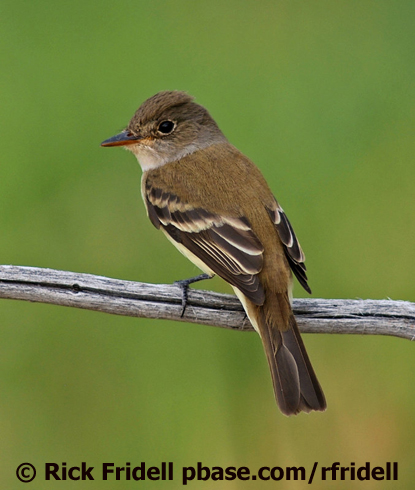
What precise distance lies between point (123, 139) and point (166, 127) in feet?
1.24

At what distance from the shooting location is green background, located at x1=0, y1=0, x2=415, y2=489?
5625mm

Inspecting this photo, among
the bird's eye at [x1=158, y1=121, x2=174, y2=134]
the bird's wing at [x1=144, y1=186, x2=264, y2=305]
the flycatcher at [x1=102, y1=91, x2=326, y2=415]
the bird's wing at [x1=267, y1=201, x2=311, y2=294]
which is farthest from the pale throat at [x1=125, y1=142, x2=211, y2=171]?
the bird's wing at [x1=267, y1=201, x2=311, y2=294]

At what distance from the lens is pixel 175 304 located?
16.0 ft

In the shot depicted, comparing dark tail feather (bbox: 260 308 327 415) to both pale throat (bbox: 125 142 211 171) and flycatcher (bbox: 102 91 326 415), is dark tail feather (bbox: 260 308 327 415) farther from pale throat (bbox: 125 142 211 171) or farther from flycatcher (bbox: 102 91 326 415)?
pale throat (bbox: 125 142 211 171)

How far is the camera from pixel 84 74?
763 centimetres

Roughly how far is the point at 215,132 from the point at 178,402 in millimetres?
2043

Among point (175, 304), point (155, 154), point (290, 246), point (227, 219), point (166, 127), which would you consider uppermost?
point (166, 127)

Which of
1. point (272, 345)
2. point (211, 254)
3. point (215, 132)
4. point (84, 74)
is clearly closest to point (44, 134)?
point (84, 74)

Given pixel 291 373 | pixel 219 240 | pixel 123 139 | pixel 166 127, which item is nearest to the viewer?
pixel 291 373

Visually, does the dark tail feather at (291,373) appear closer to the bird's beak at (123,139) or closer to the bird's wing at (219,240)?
the bird's wing at (219,240)

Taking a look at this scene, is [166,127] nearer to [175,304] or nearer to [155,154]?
[155,154]

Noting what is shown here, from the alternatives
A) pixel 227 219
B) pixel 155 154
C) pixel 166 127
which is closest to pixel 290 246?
pixel 227 219

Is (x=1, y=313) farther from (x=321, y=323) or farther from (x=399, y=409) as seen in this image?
(x=399, y=409)

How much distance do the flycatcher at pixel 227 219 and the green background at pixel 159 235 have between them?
77cm
